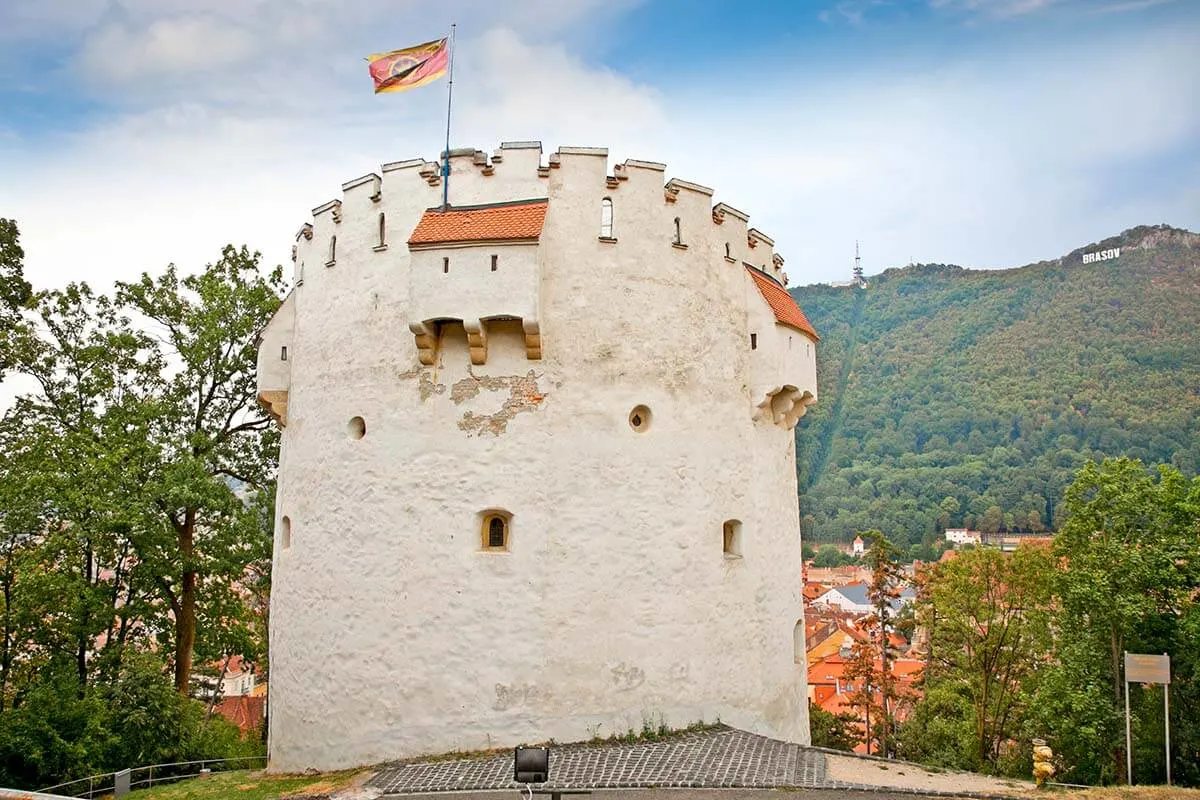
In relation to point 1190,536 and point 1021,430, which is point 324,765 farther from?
point 1021,430

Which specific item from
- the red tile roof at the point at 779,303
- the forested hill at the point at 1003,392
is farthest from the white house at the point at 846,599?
the red tile roof at the point at 779,303

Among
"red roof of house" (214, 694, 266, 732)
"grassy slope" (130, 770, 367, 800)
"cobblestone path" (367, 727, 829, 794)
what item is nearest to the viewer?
"cobblestone path" (367, 727, 829, 794)

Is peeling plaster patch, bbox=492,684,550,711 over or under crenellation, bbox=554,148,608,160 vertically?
under

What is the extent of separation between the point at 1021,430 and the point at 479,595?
125 m

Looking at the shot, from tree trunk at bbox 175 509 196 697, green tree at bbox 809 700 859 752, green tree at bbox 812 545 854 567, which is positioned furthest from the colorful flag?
green tree at bbox 812 545 854 567

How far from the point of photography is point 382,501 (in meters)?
13.5

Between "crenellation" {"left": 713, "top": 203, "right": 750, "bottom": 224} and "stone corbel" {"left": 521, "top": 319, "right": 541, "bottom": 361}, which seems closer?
"stone corbel" {"left": 521, "top": 319, "right": 541, "bottom": 361}

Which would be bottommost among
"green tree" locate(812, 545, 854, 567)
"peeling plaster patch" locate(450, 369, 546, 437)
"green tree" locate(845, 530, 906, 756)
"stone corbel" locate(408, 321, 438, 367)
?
"green tree" locate(812, 545, 854, 567)

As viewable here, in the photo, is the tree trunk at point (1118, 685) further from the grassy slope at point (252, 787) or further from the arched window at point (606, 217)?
the grassy slope at point (252, 787)

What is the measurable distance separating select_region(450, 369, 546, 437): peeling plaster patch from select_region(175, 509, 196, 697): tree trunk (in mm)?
Result: 10486

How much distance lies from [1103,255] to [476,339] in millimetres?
163034

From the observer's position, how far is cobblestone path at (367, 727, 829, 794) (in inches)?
426

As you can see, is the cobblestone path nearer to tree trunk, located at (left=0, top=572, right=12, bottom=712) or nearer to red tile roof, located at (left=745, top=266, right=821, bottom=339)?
red tile roof, located at (left=745, top=266, right=821, bottom=339)

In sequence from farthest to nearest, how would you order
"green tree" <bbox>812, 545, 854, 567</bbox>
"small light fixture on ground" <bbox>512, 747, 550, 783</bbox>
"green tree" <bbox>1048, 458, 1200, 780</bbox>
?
"green tree" <bbox>812, 545, 854, 567</bbox>
"green tree" <bbox>1048, 458, 1200, 780</bbox>
"small light fixture on ground" <bbox>512, 747, 550, 783</bbox>
